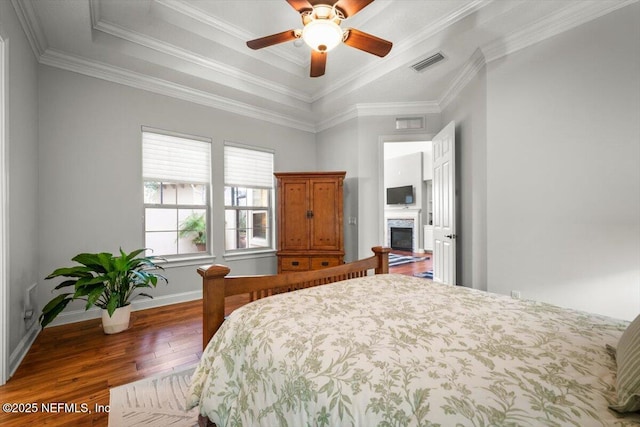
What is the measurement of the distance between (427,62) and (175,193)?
11.3 feet

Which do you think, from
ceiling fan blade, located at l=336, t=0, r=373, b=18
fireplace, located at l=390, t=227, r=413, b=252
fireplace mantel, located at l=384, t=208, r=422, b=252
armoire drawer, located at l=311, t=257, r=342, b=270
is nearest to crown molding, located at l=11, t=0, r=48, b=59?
ceiling fan blade, located at l=336, t=0, r=373, b=18

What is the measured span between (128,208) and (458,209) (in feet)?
13.1

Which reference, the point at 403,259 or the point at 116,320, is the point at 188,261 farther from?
the point at 403,259

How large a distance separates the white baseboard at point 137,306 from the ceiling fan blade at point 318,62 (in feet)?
10.0

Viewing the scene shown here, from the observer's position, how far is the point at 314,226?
404 centimetres

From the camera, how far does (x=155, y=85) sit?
3.36m

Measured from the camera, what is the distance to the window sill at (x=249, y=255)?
13.1 ft

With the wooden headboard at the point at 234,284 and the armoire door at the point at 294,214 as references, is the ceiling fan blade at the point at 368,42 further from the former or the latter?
the armoire door at the point at 294,214

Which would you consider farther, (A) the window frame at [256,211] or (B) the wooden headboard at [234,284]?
(A) the window frame at [256,211]

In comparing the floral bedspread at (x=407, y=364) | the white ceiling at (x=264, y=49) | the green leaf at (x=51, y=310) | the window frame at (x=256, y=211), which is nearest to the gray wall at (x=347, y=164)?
the white ceiling at (x=264, y=49)

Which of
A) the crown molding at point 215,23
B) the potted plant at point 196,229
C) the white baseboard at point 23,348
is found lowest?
the white baseboard at point 23,348

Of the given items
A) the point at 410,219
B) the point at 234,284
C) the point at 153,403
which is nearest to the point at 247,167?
the point at 234,284

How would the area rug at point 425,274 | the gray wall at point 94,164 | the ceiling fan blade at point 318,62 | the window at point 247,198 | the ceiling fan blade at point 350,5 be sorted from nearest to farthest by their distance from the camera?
the ceiling fan blade at point 350,5, the ceiling fan blade at point 318,62, the gray wall at point 94,164, the window at point 247,198, the area rug at point 425,274

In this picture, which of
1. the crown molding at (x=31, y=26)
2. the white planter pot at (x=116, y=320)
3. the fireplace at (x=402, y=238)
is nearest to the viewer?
the crown molding at (x=31, y=26)
